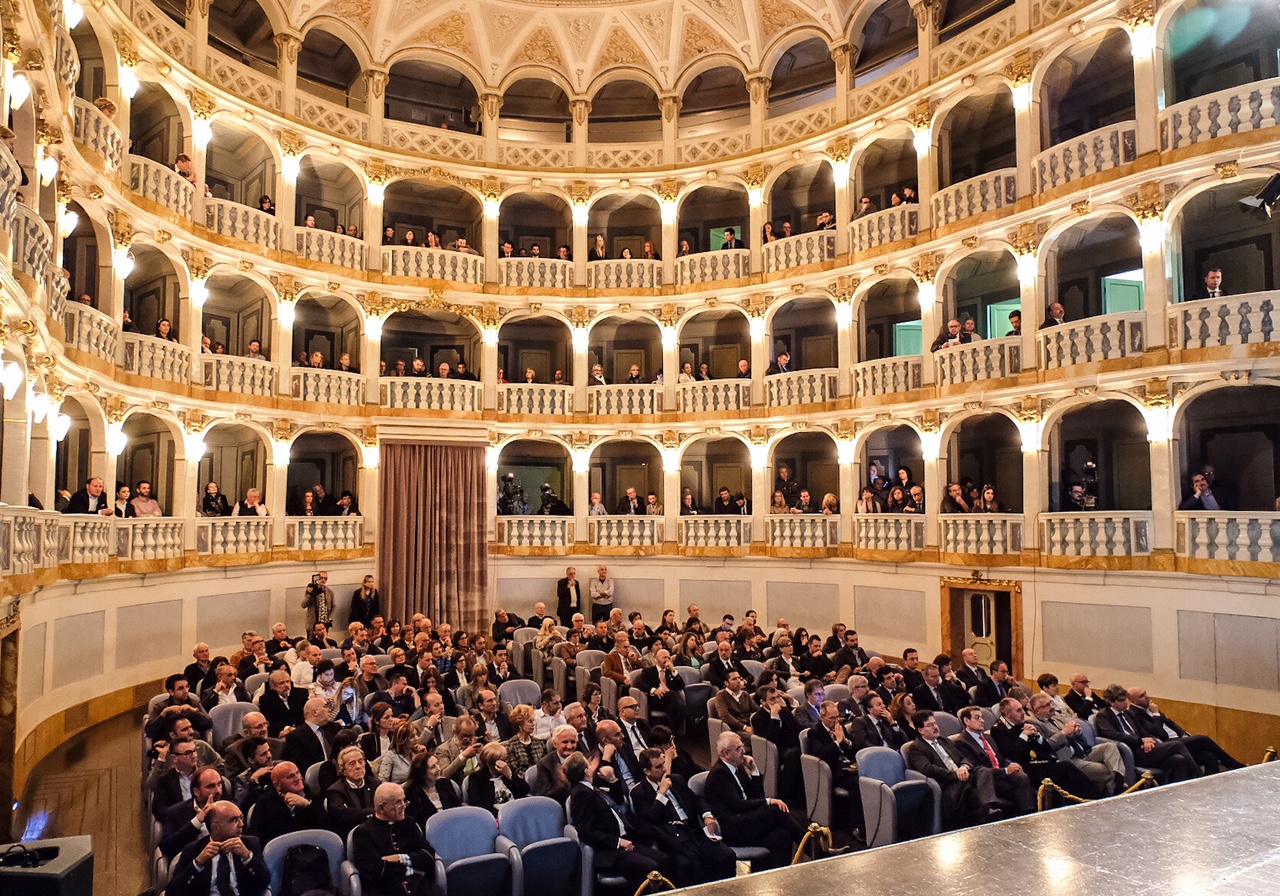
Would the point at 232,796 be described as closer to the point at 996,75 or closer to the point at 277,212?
the point at 277,212

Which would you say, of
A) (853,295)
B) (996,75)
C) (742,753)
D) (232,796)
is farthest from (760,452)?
(232,796)

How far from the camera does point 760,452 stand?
→ 854 inches

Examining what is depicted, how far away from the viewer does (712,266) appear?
22.5 m

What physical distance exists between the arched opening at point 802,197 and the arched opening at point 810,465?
532 cm

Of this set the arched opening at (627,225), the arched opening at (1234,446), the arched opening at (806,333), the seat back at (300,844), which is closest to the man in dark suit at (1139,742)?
the arched opening at (1234,446)

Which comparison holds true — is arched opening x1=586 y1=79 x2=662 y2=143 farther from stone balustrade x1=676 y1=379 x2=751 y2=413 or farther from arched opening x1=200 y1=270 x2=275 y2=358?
arched opening x1=200 y1=270 x2=275 y2=358

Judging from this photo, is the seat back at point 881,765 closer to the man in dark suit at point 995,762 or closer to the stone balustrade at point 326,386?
the man in dark suit at point 995,762

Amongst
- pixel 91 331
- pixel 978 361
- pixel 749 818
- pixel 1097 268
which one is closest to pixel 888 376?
pixel 978 361

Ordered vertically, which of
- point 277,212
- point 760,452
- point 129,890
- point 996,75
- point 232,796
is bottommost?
point 129,890

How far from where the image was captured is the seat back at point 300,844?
6344 millimetres

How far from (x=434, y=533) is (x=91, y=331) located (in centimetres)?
893

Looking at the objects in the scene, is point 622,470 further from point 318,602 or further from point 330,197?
point 330,197

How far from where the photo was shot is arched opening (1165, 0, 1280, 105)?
48.1ft

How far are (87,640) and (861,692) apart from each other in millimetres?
11634
